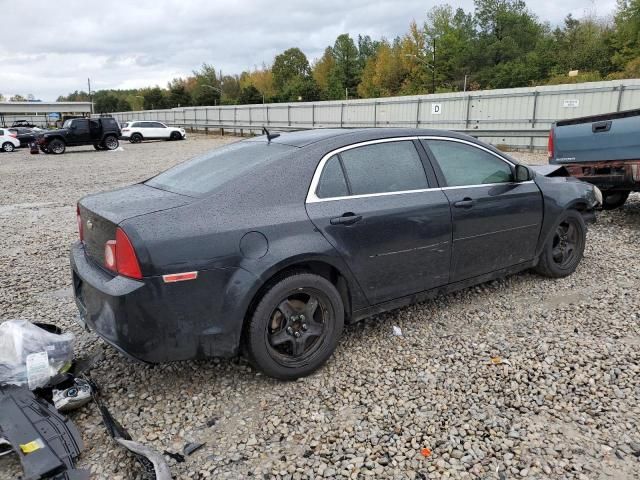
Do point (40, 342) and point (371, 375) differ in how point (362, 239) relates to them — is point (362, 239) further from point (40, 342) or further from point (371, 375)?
point (40, 342)

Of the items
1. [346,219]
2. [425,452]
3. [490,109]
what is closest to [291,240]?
[346,219]

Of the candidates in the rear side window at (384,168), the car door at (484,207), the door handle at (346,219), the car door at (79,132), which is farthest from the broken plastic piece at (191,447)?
the car door at (79,132)

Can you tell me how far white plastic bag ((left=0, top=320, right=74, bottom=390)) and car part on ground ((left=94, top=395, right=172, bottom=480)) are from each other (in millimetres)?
495

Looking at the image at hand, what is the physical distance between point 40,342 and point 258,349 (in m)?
1.35

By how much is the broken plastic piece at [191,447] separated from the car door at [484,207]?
7.46 feet

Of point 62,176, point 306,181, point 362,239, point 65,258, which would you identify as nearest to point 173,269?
point 306,181

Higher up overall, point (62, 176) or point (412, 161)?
point (412, 161)

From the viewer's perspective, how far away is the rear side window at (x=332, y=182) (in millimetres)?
3330

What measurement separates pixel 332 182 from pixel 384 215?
1.42 feet

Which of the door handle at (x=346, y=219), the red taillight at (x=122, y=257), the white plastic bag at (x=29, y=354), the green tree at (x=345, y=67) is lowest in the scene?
the white plastic bag at (x=29, y=354)

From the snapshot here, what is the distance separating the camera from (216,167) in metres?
3.59

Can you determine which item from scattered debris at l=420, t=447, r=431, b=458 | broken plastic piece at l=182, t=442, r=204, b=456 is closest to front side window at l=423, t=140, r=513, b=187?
scattered debris at l=420, t=447, r=431, b=458

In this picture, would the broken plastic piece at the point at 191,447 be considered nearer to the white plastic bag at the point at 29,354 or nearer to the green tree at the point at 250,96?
the white plastic bag at the point at 29,354

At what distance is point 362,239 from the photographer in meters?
3.37
